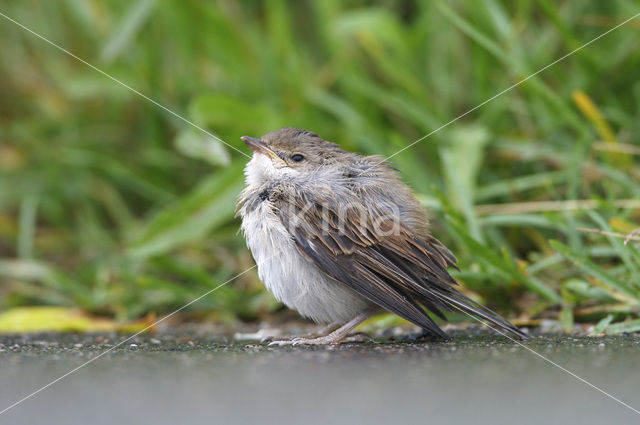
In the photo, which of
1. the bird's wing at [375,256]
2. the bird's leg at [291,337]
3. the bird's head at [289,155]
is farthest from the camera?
the bird's head at [289,155]

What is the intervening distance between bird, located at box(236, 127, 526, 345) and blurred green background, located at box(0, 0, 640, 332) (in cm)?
39

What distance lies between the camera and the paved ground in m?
1.71

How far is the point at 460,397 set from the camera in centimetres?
183

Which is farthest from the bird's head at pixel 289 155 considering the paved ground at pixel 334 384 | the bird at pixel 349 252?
the paved ground at pixel 334 384

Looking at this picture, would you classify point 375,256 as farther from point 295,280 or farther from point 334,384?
point 334,384

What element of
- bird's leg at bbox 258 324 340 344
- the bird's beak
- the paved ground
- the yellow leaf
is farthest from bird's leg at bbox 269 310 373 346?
the yellow leaf

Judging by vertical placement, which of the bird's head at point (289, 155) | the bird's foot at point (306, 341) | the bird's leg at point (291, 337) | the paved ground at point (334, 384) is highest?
the bird's head at point (289, 155)

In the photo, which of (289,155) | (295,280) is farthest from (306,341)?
(289,155)

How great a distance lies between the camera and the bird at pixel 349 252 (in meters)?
3.15

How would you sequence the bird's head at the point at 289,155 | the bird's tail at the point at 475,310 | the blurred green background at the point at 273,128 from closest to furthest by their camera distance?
1. the bird's tail at the point at 475,310
2. the bird's head at the point at 289,155
3. the blurred green background at the point at 273,128

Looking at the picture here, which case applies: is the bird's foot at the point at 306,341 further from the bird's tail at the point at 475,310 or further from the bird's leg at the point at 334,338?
the bird's tail at the point at 475,310

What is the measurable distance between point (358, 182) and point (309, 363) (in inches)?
50.3

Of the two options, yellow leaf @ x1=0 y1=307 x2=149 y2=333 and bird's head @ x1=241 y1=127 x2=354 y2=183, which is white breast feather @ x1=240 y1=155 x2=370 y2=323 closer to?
bird's head @ x1=241 y1=127 x2=354 y2=183

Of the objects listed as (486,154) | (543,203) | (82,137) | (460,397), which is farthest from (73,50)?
(460,397)
